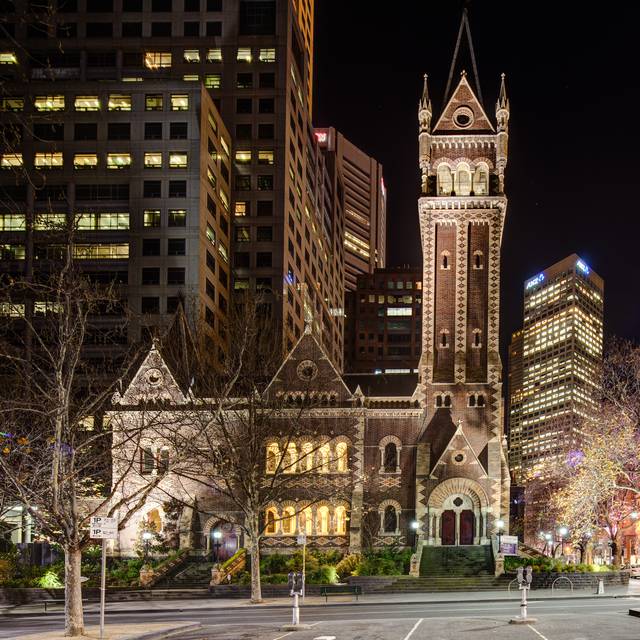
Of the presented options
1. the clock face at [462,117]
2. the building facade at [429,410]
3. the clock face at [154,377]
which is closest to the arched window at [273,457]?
the building facade at [429,410]

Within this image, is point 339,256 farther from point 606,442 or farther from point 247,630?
point 247,630

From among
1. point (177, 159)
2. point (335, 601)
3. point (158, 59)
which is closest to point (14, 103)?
point (158, 59)

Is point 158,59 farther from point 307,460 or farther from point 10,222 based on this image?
point 307,460

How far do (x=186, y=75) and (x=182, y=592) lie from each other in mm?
84529

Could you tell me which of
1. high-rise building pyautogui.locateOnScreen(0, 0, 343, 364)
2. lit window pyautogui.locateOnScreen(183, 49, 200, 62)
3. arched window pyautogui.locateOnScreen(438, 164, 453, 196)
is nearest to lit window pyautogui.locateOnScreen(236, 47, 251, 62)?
high-rise building pyautogui.locateOnScreen(0, 0, 343, 364)

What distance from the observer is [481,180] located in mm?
72688

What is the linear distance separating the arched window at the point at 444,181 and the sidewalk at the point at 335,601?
34.0 meters

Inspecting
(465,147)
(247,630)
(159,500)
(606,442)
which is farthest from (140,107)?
(247,630)

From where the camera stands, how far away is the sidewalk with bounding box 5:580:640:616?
40.4 m

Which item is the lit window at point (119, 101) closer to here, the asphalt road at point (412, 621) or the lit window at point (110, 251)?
the lit window at point (110, 251)

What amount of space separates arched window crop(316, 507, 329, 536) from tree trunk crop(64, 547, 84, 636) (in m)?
39.0

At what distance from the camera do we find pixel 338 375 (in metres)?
66.4

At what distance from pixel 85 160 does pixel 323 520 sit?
5686cm

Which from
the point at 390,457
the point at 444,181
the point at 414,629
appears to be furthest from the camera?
the point at 444,181
